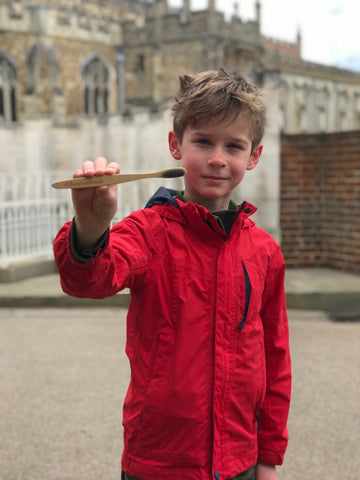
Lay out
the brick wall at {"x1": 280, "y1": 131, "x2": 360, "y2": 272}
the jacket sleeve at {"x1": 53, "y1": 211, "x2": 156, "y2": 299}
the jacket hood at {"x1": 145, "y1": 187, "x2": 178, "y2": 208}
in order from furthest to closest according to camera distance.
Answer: the brick wall at {"x1": 280, "y1": 131, "x2": 360, "y2": 272}, the jacket hood at {"x1": 145, "y1": 187, "x2": 178, "y2": 208}, the jacket sleeve at {"x1": 53, "y1": 211, "x2": 156, "y2": 299}

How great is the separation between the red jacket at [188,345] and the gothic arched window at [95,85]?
3006 cm

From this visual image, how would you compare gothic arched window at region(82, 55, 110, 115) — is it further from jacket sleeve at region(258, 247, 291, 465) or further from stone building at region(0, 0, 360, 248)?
jacket sleeve at region(258, 247, 291, 465)

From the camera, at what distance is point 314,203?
6.94 metres

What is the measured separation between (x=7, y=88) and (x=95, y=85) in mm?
5019

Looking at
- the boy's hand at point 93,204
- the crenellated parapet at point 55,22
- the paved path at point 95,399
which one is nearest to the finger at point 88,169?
the boy's hand at point 93,204

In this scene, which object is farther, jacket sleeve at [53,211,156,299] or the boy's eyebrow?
the boy's eyebrow

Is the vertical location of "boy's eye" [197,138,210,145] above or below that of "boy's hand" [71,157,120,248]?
above

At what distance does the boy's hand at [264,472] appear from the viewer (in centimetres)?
157

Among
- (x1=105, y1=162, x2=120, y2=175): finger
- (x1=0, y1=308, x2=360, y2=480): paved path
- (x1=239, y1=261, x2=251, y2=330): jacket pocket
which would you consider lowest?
(x1=0, y1=308, x2=360, y2=480): paved path

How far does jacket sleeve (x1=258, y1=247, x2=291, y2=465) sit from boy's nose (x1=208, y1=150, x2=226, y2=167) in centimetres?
38

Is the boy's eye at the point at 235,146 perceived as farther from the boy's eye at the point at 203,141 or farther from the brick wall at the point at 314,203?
the brick wall at the point at 314,203

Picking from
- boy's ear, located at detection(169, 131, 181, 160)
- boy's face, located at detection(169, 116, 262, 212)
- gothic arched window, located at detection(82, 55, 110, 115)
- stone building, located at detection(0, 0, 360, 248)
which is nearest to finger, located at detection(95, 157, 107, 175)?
boy's face, located at detection(169, 116, 262, 212)

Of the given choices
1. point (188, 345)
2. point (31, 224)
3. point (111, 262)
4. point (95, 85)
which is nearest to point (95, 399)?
point (188, 345)

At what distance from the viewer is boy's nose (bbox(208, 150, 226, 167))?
1.41m
